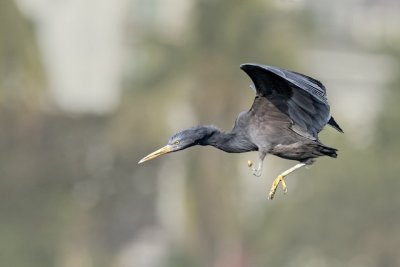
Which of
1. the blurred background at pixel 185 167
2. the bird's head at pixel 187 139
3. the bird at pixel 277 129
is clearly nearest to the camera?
the bird at pixel 277 129

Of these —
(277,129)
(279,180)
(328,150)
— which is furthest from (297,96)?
(279,180)

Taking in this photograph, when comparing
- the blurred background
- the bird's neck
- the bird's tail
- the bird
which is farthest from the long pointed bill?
the blurred background

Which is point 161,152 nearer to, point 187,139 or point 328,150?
point 187,139

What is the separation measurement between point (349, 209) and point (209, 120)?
3276 mm

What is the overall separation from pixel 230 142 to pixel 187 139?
0.43 meters

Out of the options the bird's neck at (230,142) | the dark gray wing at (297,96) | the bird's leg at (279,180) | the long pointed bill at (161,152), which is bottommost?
the bird's leg at (279,180)

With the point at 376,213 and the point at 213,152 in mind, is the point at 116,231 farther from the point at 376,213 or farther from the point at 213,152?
the point at 376,213

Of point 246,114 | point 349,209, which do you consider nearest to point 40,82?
point 349,209

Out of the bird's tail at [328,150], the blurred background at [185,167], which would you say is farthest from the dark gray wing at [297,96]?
the blurred background at [185,167]

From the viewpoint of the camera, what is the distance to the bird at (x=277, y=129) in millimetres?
16734

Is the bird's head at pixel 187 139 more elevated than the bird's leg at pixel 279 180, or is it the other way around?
the bird's head at pixel 187 139

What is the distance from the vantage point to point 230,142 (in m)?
17.2

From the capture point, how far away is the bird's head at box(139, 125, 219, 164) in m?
16.9

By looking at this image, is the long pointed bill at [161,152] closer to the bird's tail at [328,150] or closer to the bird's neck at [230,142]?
the bird's neck at [230,142]
